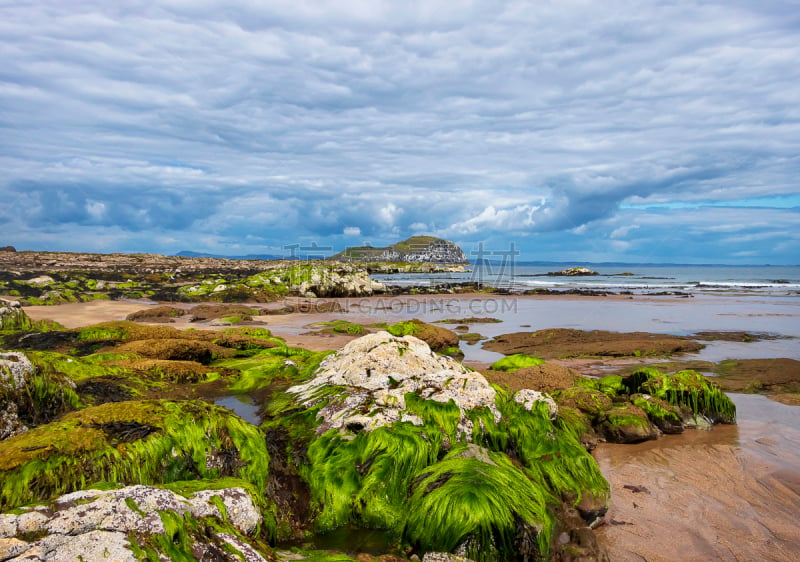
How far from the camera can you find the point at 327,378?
6.77 metres

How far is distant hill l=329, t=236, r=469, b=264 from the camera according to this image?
504 ft

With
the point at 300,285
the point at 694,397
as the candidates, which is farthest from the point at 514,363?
the point at 300,285

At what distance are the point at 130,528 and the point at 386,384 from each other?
12.5 ft

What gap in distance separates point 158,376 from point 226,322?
12.0 metres

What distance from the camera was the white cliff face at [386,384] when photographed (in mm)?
5492

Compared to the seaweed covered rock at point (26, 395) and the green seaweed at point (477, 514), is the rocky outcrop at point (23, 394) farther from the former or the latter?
the green seaweed at point (477, 514)

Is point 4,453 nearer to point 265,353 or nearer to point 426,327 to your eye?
point 265,353

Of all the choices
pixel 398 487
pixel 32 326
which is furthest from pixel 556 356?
pixel 32 326

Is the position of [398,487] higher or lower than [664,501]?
higher

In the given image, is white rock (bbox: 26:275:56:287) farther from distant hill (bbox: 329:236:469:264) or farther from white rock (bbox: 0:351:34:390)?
distant hill (bbox: 329:236:469:264)

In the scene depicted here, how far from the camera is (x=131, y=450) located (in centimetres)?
408

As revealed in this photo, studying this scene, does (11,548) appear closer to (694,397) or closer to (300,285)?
(694,397)

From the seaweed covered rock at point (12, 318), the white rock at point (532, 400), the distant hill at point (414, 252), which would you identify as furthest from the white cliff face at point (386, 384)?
the distant hill at point (414, 252)

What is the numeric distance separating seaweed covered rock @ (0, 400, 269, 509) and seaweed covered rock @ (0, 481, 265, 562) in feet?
2.88
